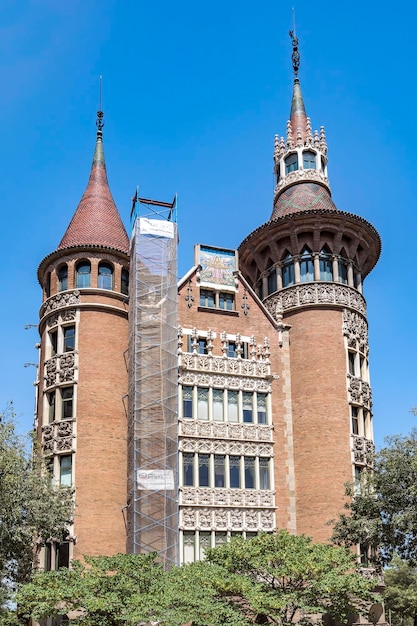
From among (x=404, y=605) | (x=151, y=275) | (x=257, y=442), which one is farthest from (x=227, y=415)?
(x=404, y=605)

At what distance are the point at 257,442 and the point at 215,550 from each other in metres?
9.62

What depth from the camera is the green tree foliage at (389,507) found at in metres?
33.3

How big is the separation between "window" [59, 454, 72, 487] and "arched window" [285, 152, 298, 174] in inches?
840

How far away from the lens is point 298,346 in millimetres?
41438

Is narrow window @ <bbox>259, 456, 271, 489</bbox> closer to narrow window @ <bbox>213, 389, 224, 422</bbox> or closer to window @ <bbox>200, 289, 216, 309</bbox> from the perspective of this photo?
narrow window @ <bbox>213, 389, 224, 422</bbox>

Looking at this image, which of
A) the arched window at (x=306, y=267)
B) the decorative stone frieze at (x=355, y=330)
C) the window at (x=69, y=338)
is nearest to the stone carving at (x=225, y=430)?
the decorative stone frieze at (x=355, y=330)

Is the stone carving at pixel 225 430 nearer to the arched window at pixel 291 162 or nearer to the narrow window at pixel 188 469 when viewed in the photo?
the narrow window at pixel 188 469

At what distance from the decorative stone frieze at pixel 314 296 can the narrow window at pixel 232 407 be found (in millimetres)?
4938

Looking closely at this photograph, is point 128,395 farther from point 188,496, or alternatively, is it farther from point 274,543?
point 274,543

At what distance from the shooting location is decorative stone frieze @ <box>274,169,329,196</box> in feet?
153

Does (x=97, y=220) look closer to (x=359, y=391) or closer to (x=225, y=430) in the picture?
(x=225, y=430)

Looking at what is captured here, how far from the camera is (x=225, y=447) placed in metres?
38.0

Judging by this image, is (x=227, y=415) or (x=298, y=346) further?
(x=298, y=346)

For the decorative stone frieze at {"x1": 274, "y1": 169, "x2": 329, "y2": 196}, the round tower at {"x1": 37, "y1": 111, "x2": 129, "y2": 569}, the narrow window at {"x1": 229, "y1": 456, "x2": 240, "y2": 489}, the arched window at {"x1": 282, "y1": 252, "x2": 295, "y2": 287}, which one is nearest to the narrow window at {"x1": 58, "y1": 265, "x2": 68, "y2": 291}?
the round tower at {"x1": 37, "y1": 111, "x2": 129, "y2": 569}
